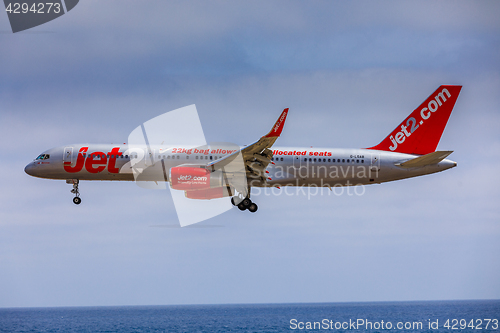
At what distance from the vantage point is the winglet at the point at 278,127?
35.6 m

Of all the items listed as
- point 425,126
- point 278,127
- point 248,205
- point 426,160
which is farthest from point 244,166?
point 425,126

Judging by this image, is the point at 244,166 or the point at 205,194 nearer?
the point at 244,166

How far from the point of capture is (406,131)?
45.1 meters

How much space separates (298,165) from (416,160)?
888 cm

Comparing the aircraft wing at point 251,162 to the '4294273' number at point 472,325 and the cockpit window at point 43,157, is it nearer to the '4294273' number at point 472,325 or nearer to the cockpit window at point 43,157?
the cockpit window at point 43,157

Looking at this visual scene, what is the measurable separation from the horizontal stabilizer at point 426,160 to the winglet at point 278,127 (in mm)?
11644

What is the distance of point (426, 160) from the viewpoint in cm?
4103

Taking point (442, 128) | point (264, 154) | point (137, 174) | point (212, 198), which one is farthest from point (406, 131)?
point (137, 174)

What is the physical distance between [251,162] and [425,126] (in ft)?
51.6

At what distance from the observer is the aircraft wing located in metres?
37.5

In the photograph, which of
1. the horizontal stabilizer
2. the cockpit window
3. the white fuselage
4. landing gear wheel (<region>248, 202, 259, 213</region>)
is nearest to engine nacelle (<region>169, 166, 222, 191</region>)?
the white fuselage

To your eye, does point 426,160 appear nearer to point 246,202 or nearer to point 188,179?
point 246,202

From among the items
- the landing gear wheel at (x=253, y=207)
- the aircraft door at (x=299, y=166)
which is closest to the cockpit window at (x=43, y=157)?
the landing gear wheel at (x=253, y=207)

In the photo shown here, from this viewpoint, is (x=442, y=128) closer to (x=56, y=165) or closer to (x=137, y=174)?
(x=137, y=174)
